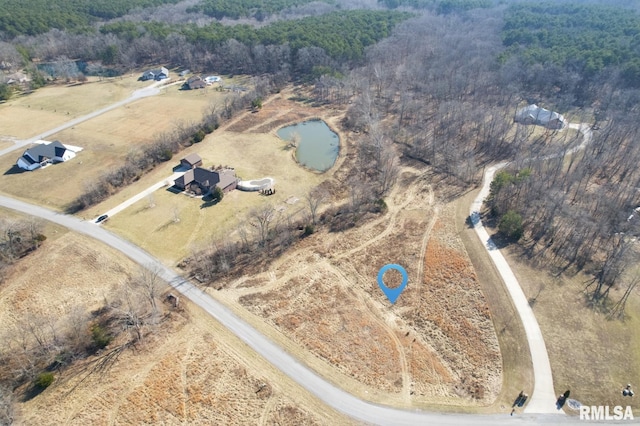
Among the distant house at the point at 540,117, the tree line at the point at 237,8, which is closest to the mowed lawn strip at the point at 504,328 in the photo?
the distant house at the point at 540,117

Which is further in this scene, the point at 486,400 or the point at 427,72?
the point at 427,72

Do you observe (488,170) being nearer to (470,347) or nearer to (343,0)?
(470,347)

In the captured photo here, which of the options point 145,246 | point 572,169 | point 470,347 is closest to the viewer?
point 470,347

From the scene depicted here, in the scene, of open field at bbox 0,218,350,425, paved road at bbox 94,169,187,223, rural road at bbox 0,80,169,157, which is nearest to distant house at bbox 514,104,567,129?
paved road at bbox 94,169,187,223

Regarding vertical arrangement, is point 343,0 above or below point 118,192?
above

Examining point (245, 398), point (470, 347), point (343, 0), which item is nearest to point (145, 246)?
point (245, 398)

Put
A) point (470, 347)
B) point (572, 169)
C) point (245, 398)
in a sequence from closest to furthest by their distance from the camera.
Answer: point (245, 398)
point (470, 347)
point (572, 169)

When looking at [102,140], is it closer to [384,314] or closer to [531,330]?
[384,314]

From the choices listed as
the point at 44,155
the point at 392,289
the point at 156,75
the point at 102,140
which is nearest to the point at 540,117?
the point at 392,289
